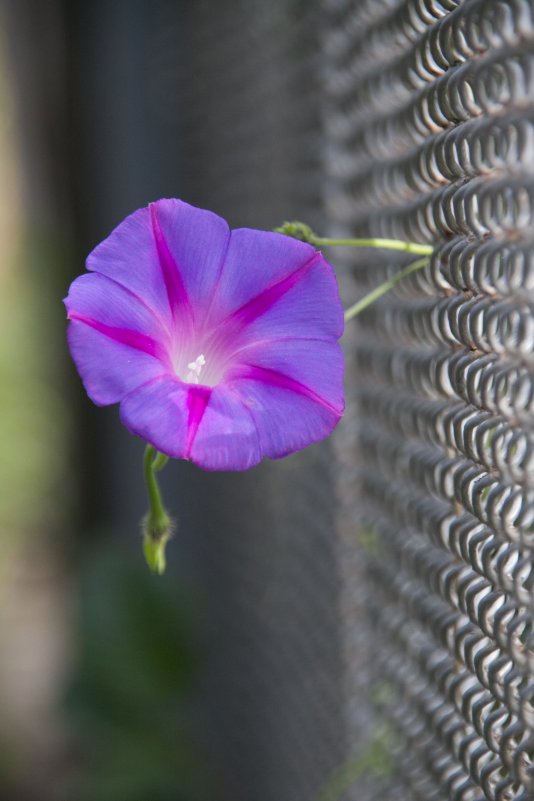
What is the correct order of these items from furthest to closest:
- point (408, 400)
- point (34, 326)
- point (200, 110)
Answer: point (34, 326) → point (200, 110) → point (408, 400)

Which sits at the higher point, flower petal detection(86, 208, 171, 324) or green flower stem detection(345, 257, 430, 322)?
flower petal detection(86, 208, 171, 324)

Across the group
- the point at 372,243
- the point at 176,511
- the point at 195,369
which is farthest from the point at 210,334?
the point at 176,511

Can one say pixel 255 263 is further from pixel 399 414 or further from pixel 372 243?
pixel 399 414

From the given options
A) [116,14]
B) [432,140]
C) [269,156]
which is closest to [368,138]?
[432,140]

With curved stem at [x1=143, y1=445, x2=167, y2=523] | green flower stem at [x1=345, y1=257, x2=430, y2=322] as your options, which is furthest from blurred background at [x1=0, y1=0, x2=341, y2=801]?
curved stem at [x1=143, y1=445, x2=167, y2=523]

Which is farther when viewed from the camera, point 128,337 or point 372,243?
point 372,243

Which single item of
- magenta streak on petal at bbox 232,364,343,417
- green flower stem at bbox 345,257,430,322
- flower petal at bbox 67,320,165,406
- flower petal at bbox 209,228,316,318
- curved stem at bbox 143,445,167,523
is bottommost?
curved stem at bbox 143,445,167,523

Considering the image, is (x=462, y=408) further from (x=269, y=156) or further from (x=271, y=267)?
(x=269, y=156)

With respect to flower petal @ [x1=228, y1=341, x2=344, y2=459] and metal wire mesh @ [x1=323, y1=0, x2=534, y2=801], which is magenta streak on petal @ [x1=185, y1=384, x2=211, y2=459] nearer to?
flower petal @ [x1=228, y1=341, x2=344, y2=459]
